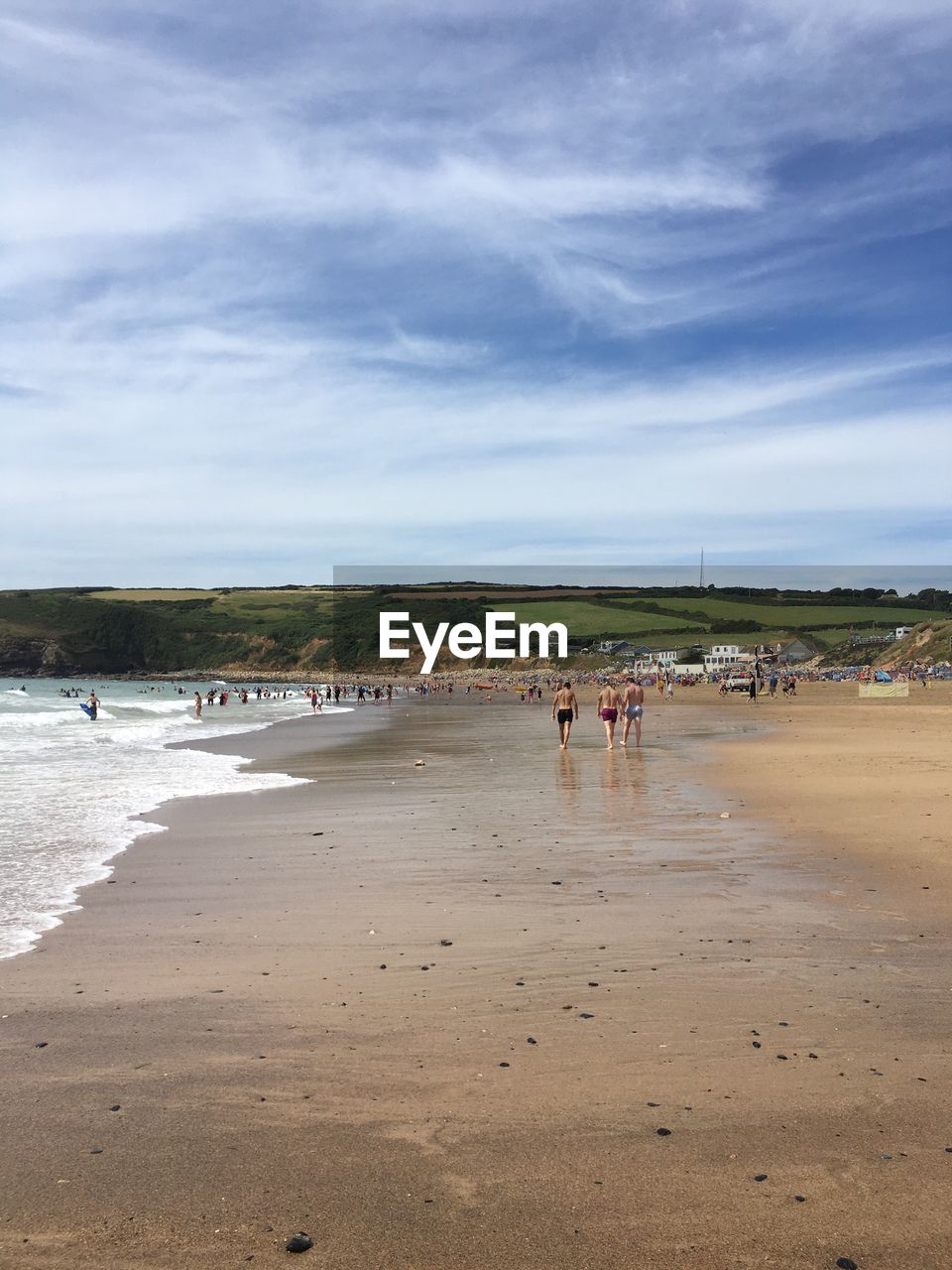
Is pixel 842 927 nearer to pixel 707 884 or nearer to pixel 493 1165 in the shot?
pixel 707 884

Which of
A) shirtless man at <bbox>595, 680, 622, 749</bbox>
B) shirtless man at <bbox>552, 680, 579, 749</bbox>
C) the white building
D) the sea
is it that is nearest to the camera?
the sea

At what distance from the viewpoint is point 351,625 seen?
183 metres

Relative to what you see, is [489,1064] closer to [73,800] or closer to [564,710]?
[73,800]

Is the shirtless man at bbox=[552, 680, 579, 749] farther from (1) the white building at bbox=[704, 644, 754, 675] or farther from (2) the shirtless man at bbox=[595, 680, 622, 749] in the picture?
(1) the white building at bbox=[704, 644, 754, 675]

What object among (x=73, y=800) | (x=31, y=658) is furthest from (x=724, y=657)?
(x=31, y=658)

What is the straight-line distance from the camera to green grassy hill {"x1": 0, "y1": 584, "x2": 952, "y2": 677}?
465 ft

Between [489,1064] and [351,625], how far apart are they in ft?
591

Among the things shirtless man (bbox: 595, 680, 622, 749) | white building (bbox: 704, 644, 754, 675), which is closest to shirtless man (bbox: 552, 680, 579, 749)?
shirtless man (bbox: 595, 680, 622, 749)

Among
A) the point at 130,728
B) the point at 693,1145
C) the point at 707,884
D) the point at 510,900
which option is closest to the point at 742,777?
the point at 707,884

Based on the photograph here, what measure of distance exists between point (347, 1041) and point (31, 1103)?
144cm

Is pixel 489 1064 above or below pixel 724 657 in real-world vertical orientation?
above

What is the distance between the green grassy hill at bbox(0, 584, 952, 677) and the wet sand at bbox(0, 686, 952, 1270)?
411ft

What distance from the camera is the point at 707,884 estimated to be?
8445mm

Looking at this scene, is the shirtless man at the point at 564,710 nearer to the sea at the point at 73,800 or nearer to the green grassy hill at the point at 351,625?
the sea at the point at 73,800
